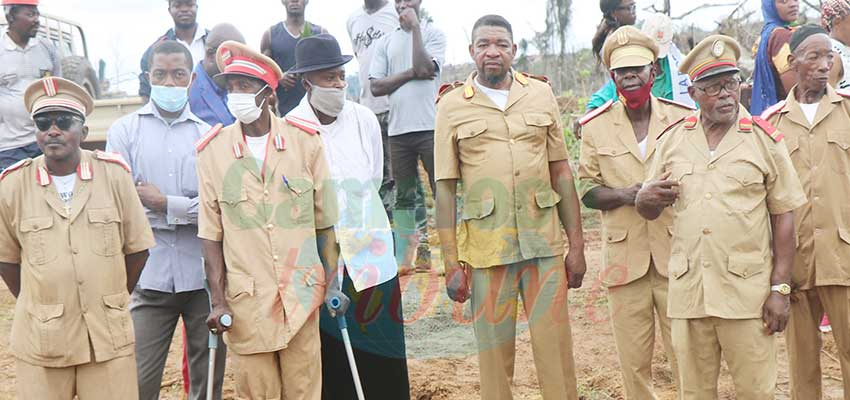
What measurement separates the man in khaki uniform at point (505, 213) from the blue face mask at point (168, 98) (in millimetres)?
1403

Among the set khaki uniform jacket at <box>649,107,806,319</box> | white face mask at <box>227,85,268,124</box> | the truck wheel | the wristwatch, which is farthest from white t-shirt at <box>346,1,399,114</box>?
the truck wheel

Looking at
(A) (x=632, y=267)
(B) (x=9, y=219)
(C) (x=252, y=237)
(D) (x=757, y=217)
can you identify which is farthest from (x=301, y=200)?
(D) (x=757, y=217)

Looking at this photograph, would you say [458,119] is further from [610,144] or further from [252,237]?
[252,237]

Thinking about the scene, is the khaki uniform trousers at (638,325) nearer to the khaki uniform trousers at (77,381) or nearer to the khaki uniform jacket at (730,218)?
the khaki uniform jacket at (730,218)

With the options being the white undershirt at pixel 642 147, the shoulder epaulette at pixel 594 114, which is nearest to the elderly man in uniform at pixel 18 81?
the shoulder epaulette at pixel 594 114

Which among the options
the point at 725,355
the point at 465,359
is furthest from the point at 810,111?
the point at 465,359

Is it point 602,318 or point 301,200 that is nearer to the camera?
point 301,200

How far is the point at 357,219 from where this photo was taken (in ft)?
14.3

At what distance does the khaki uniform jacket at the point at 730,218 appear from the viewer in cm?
364

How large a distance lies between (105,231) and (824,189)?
3381 millimetres

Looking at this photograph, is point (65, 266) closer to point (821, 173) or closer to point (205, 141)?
point (205, 141)

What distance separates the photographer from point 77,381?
3822 millimetres

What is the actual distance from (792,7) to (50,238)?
4.42 m

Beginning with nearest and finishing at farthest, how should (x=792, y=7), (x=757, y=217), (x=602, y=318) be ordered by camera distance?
(x=757, y=217) < (x=792, y=7) < (x=602, y=318)
